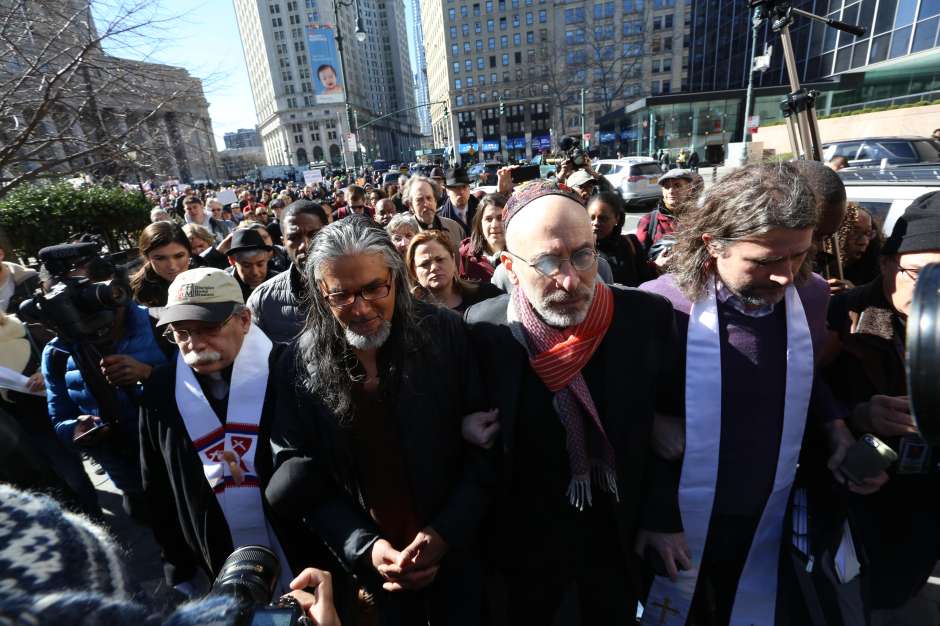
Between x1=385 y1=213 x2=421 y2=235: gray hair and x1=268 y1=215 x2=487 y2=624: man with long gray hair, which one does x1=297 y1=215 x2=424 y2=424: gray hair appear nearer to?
x1=268 y1=215 x2=487 y2=624: man with long gray hair

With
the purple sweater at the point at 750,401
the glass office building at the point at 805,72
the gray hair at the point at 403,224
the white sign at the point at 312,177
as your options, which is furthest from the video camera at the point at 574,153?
the white sign at the point at 312,177

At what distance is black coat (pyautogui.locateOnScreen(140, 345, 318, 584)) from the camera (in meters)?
1.94

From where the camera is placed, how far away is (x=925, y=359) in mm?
742

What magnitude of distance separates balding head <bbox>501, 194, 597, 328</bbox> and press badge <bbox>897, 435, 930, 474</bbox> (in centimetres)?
132

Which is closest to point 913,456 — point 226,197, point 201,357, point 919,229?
point 919,229

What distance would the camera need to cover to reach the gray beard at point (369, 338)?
172cm

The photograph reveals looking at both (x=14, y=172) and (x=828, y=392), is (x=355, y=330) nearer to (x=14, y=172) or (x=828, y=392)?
(x=828, y=392)

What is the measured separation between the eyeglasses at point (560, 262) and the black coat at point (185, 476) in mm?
1229

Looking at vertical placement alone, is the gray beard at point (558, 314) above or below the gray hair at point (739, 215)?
below

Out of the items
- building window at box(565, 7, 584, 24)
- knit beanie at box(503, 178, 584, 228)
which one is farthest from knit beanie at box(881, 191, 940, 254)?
building window at box(565, 7, 584, 24)

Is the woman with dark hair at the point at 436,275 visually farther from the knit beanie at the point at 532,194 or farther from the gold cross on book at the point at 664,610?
the gold cross on book at the point at 664,610

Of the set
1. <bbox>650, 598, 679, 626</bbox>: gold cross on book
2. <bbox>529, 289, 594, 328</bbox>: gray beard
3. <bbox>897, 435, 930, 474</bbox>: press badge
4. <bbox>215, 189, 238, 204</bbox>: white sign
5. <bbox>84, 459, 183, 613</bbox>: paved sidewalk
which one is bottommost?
<bbox>84, 459, 183, 613</bbox>: paved sidewalk

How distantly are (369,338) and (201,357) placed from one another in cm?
80

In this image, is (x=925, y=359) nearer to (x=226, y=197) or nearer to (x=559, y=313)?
(x=559, y=313)
